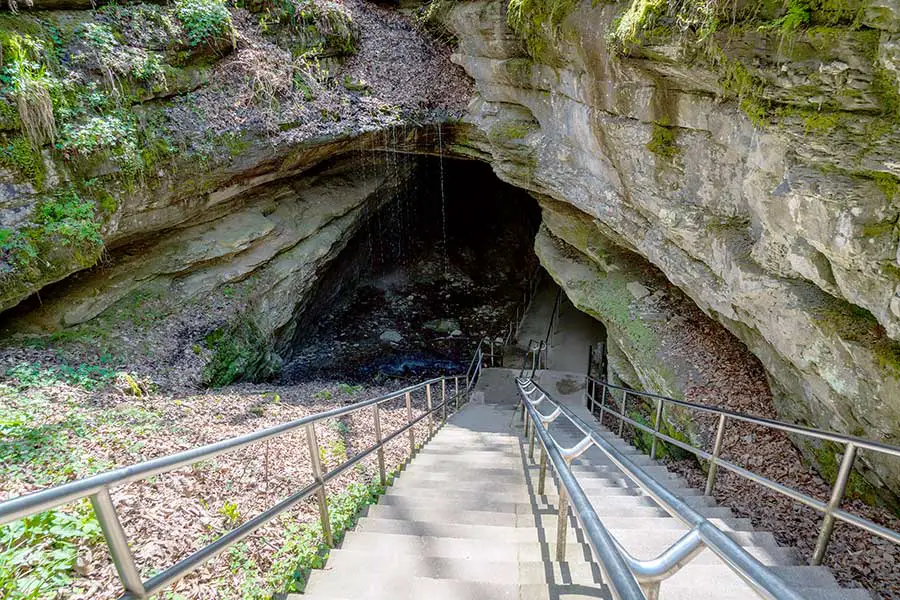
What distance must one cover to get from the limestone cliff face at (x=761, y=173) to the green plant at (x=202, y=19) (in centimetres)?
498

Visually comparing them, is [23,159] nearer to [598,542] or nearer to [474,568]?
[474,568]

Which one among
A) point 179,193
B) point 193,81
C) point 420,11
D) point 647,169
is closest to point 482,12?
point 420,11

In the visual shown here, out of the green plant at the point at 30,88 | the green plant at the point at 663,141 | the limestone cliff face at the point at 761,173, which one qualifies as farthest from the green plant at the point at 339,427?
the green plant at the point at 30,88

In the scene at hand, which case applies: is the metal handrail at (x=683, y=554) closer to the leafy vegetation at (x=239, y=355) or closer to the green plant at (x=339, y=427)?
the green plant at (x=339, y=427)

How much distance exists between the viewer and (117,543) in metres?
1.52

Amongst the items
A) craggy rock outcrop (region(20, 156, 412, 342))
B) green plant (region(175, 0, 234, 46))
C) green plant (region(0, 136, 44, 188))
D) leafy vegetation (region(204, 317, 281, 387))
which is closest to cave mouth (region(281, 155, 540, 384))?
leafy vegetation (region(204, 317, 281, 387))

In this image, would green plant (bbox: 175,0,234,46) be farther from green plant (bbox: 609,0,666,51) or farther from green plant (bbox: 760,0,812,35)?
green plant (bbox: 760,0,812,35)

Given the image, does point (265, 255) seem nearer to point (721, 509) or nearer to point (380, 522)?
point (380, 522)

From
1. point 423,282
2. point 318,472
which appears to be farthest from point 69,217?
point 423,282

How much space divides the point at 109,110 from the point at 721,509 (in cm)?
998

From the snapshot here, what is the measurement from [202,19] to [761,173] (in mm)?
9690

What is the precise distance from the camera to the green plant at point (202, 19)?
8.57m

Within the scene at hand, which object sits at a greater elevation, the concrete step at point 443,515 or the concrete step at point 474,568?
the concrete step at point 474,568

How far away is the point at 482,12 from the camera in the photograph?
8.81 meters
